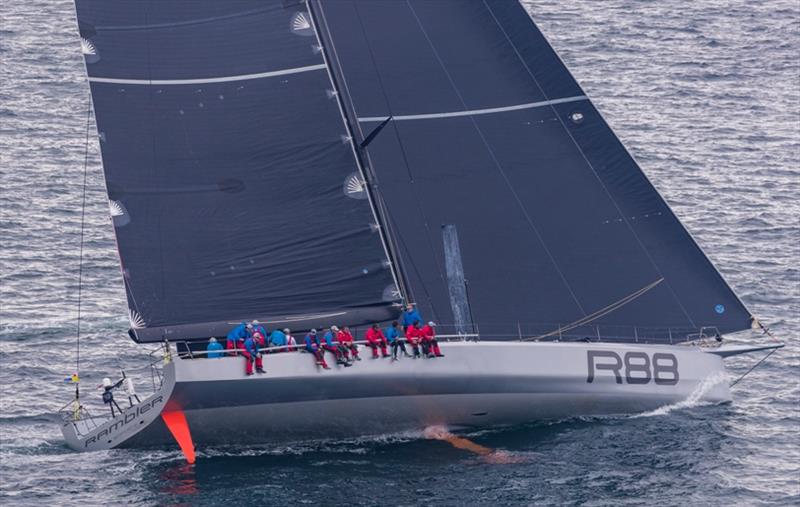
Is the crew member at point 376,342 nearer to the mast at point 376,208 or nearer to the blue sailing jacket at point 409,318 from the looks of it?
the blue sailing jacket at point 409,318

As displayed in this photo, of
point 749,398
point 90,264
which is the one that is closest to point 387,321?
point 749,398

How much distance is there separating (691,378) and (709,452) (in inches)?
104

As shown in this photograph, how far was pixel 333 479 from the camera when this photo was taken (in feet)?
143

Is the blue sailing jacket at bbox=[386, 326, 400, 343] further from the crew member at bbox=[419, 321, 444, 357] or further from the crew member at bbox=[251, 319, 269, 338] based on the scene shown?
the crew member at bbox=[251, 319, 269, 338]

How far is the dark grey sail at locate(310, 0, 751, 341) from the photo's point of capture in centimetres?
4803

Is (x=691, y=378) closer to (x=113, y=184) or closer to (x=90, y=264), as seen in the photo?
(x=113, y=184)

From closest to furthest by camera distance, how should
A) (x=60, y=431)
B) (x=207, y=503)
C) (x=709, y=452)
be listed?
(x=207, y=503) → (x=709, y=452) → (x=60, y=431)

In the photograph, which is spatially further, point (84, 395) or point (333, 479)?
point (84, 395)

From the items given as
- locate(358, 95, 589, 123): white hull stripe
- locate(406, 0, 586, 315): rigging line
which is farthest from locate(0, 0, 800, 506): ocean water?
locate(358, 95, 589, 123): white hull stripe

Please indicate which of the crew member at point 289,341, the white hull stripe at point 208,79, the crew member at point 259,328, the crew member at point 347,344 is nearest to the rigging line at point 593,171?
the white hull stripe at point 208,79

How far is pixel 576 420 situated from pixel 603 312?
3086mm

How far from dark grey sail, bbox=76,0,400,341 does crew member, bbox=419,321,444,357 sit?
148 cm

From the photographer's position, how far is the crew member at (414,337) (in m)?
44.6

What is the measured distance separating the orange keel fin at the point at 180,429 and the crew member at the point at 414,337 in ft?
19.6
